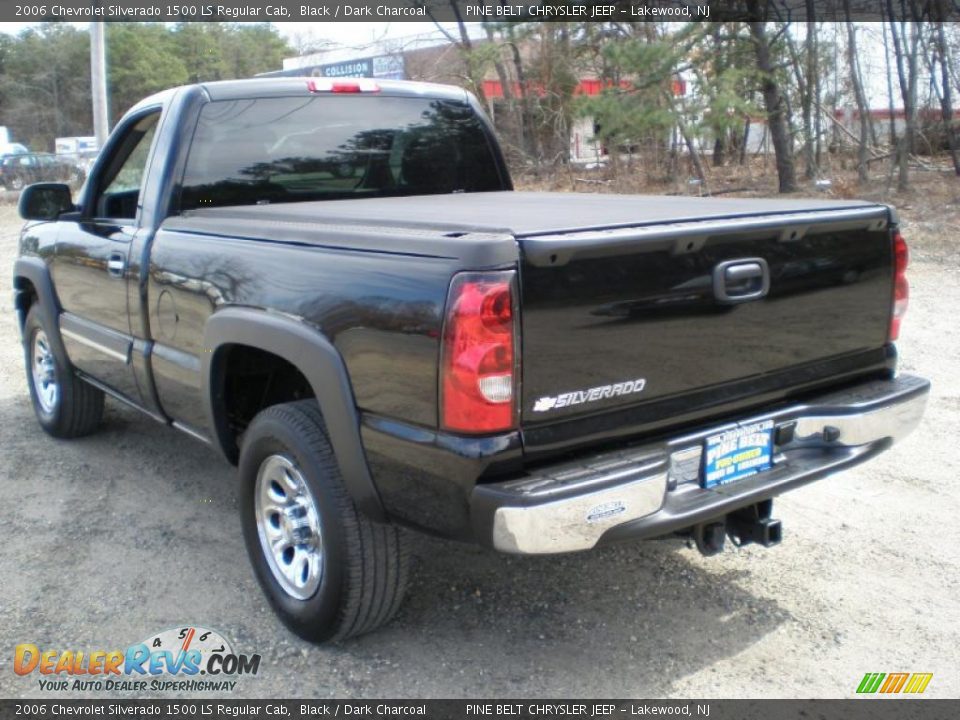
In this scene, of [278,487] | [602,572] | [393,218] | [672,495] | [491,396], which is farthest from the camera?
[602,572]

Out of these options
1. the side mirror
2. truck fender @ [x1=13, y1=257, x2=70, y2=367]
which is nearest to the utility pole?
truck fender @ [x1=13, y1=257, x2=70, y2=367]

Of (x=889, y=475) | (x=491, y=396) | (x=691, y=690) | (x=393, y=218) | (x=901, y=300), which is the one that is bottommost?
(x=691, y=690)

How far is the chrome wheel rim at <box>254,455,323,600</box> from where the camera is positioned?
10.5ft

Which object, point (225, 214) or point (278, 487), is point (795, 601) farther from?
point (225, 214)

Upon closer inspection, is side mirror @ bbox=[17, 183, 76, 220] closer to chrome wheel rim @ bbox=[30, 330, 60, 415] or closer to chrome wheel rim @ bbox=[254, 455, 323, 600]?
chrome wheel rim @ bbox=[30, 330, 60, 415]

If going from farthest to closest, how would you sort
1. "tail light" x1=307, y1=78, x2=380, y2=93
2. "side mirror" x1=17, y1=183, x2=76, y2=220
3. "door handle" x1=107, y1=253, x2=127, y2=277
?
"side mirror" x1=17, y1=183, x2=76, y2=220 → "tail light" x1=307, y1=78, x2=380, y2=93 → "door handle" x1=107, y1=253, x2=127, y2=277

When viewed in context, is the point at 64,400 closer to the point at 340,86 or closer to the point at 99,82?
the point at 340,86

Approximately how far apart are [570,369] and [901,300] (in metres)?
1.63

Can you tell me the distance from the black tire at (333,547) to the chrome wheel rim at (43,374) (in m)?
2.79

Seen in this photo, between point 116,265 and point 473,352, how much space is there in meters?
2.43

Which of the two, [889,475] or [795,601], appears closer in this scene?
[795,601]

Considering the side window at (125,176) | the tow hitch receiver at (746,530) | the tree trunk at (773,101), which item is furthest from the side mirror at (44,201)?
the tree trunk at (773,101)

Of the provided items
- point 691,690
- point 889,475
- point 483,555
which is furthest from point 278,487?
point 889,475

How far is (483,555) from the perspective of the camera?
395cm
